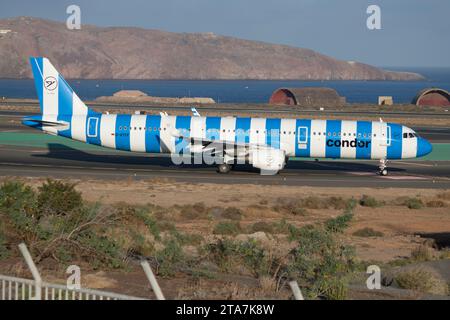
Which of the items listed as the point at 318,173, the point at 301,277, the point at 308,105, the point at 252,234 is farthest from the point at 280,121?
the point at 308,105

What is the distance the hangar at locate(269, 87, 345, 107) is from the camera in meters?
135

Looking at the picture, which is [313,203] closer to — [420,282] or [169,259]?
[420,282]

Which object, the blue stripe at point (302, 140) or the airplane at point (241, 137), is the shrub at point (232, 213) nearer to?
the airplane at point (241, 137)

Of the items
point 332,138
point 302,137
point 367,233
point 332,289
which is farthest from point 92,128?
point 332,289

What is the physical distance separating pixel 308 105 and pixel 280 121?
281 feet

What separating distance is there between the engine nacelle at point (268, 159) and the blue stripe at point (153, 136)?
5.70 m

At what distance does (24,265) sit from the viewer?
63.3ft

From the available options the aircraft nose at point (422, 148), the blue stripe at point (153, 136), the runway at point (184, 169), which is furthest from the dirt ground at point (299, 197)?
the aircraft nose at point (422, 148)

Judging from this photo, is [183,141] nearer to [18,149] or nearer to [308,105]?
[18,149]

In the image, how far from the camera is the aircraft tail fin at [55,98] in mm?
49406

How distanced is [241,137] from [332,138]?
5.41 metres

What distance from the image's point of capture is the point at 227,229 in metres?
30.1

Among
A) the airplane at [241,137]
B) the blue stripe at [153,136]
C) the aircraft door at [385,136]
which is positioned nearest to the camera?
the airplane at [241,137]
